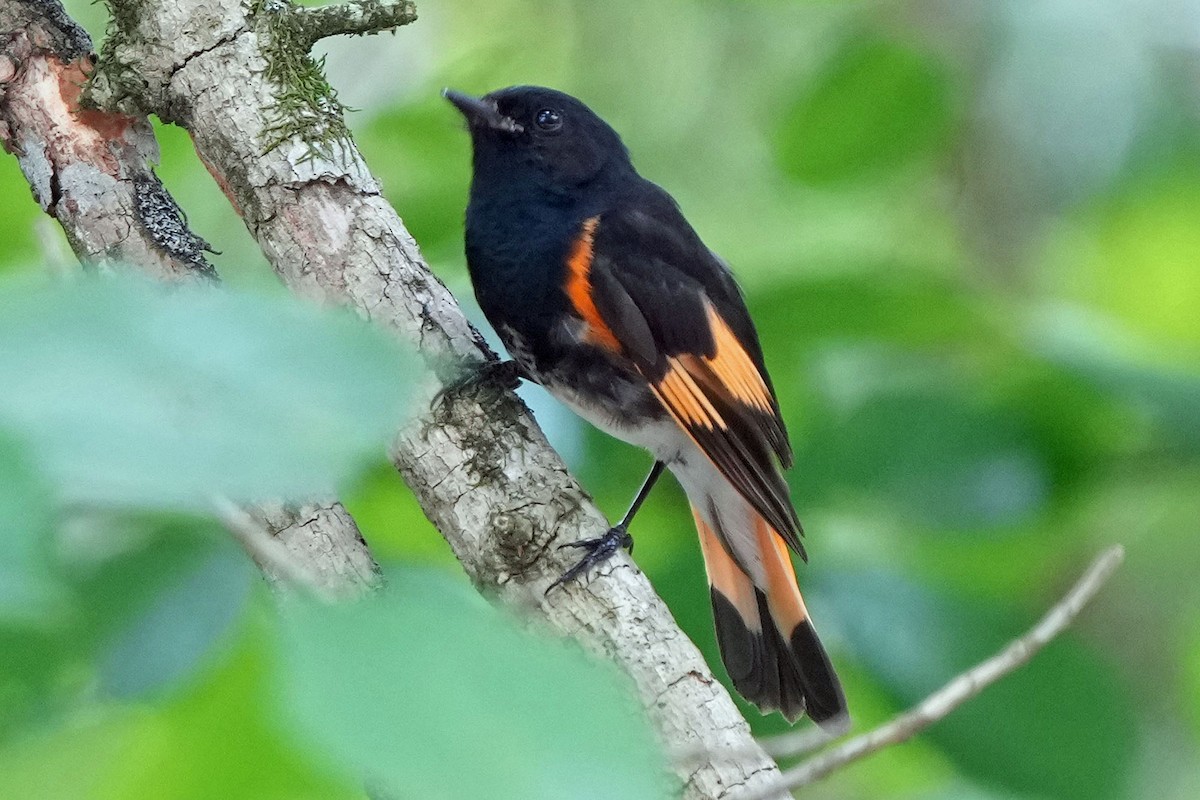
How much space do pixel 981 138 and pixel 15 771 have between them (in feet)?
10.9

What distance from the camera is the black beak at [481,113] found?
234cm

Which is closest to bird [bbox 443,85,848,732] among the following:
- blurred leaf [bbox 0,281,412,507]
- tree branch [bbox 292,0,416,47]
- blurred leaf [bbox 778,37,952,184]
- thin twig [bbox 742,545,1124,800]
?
blurred leaf [bbox 778,37,952,184]

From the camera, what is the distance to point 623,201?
2.34m

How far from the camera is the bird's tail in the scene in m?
1.96

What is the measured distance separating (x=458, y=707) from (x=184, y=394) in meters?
0.13

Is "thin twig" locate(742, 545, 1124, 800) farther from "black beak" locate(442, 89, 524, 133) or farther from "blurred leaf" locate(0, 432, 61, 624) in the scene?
"black beak" locate(442, 89, 524, 133)

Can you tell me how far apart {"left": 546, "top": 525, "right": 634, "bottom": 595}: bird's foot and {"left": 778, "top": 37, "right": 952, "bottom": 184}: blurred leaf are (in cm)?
94

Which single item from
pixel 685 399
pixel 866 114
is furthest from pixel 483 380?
pixel 866 114

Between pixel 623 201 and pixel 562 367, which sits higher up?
pixel 623 201

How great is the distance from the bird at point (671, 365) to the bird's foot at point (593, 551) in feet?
1.49

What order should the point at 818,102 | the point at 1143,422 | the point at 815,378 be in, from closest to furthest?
the point at 1143,422 → the point at 815,378 → the point at 818,102

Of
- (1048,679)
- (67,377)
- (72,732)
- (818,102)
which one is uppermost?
(67,377)

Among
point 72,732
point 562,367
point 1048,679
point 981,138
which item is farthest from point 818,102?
point 72,732

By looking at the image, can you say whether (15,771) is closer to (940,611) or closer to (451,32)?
(940,611)
